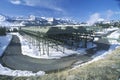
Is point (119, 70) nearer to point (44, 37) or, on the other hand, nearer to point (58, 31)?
point (44, 37)

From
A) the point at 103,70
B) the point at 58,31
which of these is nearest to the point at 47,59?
the point at 58,31

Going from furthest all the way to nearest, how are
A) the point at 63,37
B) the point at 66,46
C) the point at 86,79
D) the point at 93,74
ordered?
1. the point at 63,37
2. the point at 66,46
3. the point at 93,74
4. the point at 86,79

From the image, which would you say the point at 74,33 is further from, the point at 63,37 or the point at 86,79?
the point at 86,79

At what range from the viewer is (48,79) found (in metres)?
14.0

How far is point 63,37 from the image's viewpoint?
55281 mm

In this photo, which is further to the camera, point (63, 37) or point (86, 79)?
point (63, 37)

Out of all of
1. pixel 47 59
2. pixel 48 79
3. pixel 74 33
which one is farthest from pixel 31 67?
pixel 74 33

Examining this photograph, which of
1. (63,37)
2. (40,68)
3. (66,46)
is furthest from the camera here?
(63,37)

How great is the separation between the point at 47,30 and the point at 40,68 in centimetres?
2046

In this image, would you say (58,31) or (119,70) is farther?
(58,31)

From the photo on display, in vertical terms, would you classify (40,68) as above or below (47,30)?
below

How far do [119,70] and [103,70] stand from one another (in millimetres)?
1247

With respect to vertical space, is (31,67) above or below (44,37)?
below

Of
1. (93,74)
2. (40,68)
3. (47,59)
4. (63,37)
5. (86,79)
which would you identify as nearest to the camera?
(86,79)
